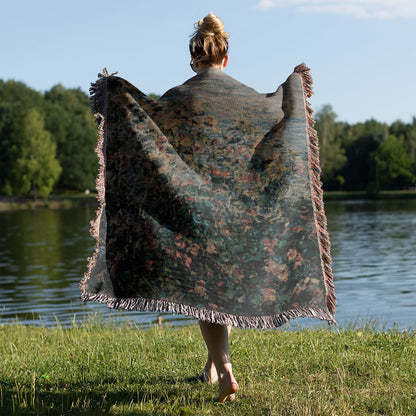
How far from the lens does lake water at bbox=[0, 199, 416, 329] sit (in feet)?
37.3

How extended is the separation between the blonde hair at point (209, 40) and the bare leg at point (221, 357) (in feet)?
5.47

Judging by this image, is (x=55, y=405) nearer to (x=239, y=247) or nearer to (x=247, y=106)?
(x=239, y=247)

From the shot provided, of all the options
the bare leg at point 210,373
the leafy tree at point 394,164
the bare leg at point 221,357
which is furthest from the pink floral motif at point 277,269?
the leafy tree at point 394,164

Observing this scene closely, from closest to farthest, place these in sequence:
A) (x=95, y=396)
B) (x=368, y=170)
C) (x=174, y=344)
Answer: (x=95, y=396)
(x=174, y=344)
(x=368, y=170)

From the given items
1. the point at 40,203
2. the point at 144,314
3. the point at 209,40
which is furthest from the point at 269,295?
the point at 40,203

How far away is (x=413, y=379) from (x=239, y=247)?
1.63 m

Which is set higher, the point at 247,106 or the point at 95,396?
the point at 247,106

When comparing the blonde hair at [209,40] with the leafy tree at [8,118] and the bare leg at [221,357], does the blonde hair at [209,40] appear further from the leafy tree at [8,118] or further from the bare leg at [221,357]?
the leafy tree at [8,118]

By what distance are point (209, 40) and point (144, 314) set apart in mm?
8115

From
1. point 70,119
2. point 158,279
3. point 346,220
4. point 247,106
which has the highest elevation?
point 70,119

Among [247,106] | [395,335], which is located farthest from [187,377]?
[395,335]

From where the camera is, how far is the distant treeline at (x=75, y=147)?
61531 millimetres

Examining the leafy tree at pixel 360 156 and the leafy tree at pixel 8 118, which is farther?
the leafy tree at pixel 360 156

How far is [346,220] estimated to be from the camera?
125ft
